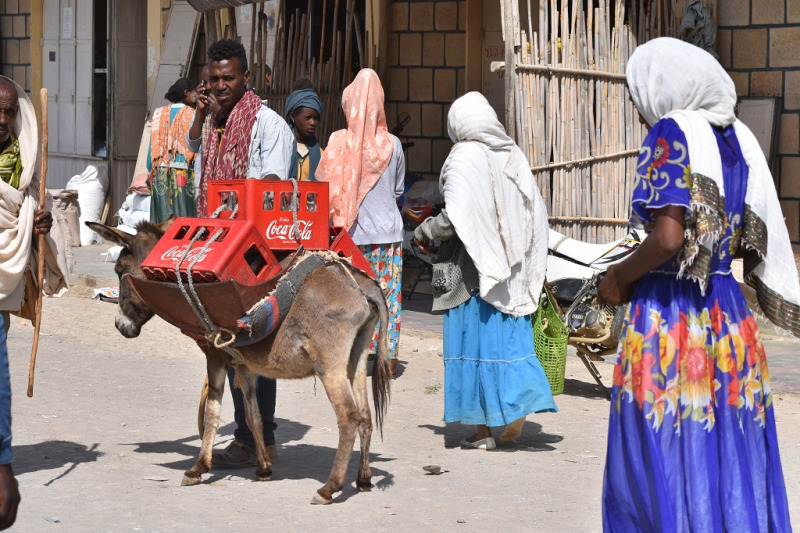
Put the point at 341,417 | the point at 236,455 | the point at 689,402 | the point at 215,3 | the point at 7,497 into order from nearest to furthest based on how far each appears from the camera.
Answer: the point at 7,497 → the point at 689,402 → the point at 341,417 → the point at 236,455 → the point at 215,3

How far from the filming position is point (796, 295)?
4.00m

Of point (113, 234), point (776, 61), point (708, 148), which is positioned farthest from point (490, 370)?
point (776, 61)

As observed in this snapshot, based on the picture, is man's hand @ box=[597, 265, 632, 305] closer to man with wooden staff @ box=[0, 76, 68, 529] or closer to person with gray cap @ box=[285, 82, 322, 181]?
man with wooden staff @ box=[0, 76, 68, 529]

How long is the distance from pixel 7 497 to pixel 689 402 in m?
2.00

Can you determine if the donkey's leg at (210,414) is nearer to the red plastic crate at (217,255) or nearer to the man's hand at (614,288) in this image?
the red plastic crate at (217,255)

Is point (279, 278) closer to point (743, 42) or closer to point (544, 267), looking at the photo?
point (544, 267)

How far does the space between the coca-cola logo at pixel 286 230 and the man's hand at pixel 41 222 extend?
3.86 ft

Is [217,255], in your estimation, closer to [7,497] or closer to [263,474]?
[263,474]

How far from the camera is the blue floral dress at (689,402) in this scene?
3.79 meters

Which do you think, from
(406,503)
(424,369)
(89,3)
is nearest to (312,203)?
(406,503)

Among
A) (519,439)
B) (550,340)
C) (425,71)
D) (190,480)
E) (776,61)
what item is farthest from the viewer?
(425,71)

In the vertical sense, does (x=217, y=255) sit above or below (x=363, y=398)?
above

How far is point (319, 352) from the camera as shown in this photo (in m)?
5.44

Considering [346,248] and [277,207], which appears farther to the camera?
[346,248]
